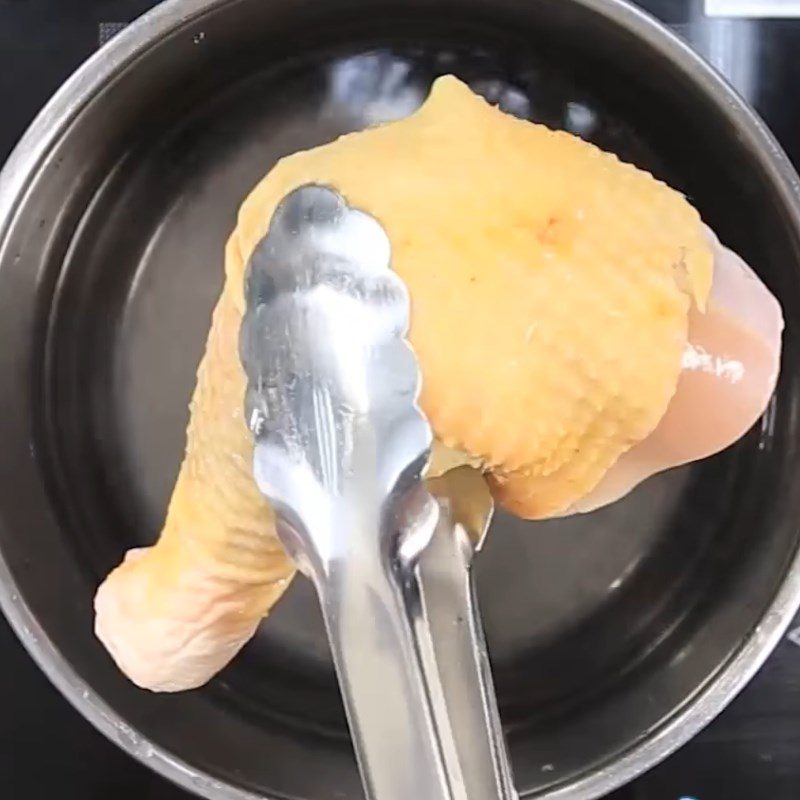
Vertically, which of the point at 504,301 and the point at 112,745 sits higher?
the point at 504,301

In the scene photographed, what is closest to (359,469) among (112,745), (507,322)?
(507,322)

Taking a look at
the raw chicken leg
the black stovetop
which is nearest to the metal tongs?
the raw chicken leg

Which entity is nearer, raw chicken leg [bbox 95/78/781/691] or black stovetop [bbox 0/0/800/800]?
raw chicken leg [bbox 95/78/781/691]

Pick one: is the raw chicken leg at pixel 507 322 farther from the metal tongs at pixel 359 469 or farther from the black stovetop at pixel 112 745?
the black stovetop at pixel 112 745

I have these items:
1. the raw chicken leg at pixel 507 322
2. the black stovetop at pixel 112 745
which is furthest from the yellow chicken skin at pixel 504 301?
the black stovetop at pixel 112 745

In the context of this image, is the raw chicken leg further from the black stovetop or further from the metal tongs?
the black stovetop

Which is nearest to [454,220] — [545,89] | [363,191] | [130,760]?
[363,191]

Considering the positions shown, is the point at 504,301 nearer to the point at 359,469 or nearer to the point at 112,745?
the point at 359,469
